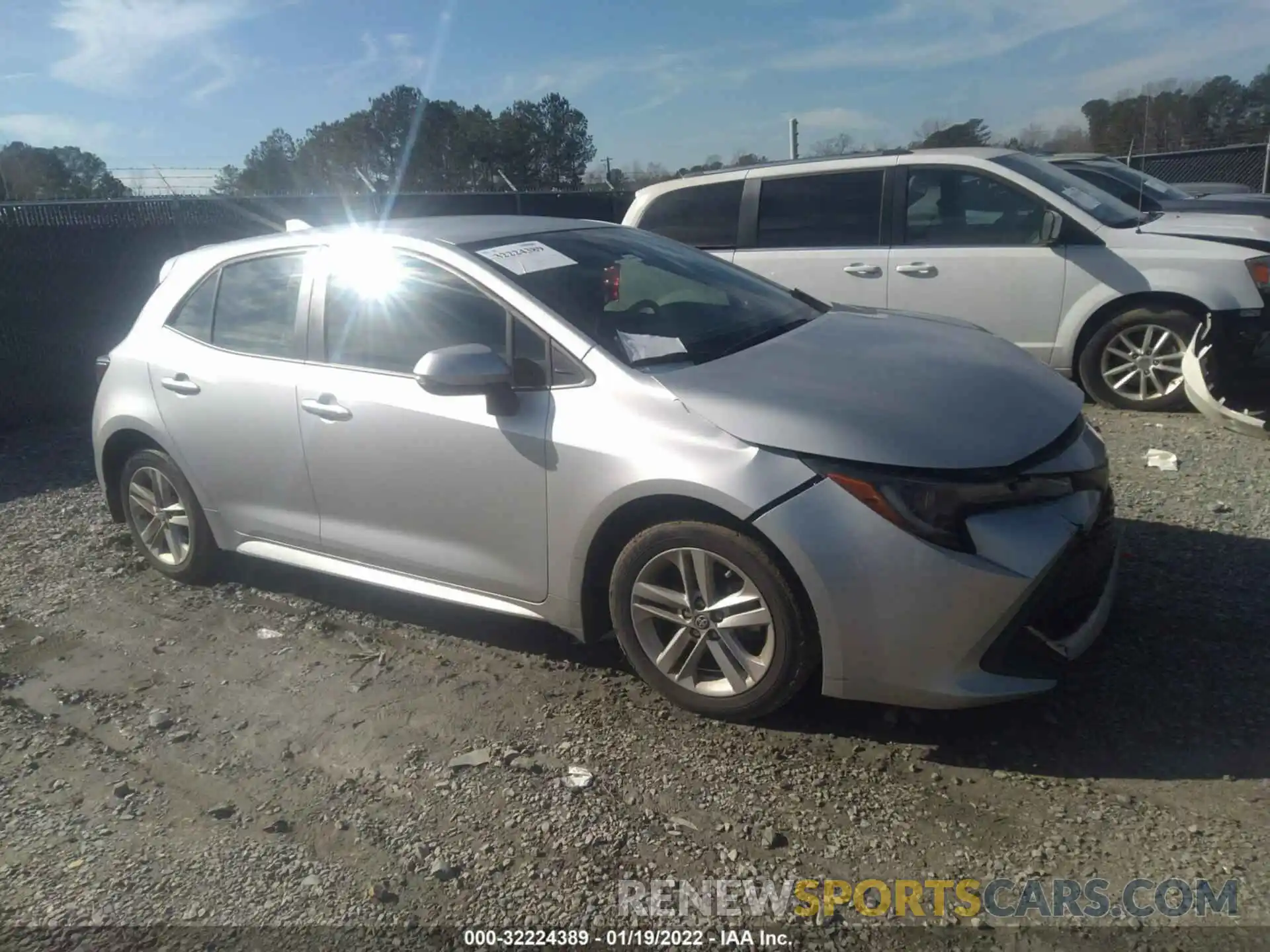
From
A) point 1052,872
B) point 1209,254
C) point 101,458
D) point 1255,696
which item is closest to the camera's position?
point 1052,872

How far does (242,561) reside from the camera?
205 inches

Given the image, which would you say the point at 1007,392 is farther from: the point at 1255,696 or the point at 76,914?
the point at 76,914

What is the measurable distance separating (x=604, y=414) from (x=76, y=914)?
6.92 ft

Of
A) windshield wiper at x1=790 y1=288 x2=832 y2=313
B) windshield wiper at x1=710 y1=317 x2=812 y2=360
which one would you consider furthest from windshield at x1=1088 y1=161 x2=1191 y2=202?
windshield wiper at x1=710 y1=317 x2=812 y2=360

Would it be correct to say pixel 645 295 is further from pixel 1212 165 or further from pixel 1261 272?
pixel 1212 165

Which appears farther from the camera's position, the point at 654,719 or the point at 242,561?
the point at 242,561

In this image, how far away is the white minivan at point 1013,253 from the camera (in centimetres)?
649

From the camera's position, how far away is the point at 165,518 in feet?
16.1

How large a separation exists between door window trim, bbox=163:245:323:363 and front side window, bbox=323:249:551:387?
0.41ft

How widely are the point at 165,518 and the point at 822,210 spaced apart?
16.7ft

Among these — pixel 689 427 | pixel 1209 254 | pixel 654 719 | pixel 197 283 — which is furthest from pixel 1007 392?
pixel 1209 254

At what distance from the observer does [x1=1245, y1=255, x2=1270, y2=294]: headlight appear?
6.36 metres

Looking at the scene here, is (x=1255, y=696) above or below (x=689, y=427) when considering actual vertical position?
below

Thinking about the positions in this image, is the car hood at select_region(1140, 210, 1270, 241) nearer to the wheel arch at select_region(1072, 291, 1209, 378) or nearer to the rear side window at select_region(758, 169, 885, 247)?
the wheel arch at select_region(1072, 291, 1209, 378)
